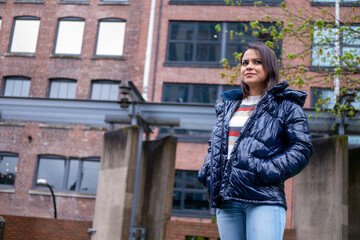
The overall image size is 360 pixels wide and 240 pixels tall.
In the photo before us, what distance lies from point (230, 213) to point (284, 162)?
1.54 feet

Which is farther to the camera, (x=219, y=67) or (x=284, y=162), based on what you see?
(x=219, y=67)

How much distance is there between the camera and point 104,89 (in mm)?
21625

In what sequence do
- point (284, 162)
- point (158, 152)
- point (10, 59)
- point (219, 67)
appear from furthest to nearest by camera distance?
point (10, 59) < point (219, 67) < point (158, 152) < point (284, 162)

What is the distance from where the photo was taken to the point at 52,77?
21953 mm

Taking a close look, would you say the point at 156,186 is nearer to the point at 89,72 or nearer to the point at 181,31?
the point at 89,72

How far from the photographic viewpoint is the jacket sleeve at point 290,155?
2.60m

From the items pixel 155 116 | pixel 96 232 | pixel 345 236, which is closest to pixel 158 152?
pixel 155 116

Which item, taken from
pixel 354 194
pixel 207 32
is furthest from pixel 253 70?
pixel 207 32

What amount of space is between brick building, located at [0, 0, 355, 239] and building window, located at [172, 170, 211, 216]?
45 mm

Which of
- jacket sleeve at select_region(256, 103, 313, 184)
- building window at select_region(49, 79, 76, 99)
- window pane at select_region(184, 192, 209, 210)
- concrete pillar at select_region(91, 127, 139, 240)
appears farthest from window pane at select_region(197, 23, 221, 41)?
jacket sleeve at select_region(256, 103, 313, 184)

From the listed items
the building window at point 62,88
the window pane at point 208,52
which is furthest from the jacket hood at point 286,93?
the building window at point 62,88

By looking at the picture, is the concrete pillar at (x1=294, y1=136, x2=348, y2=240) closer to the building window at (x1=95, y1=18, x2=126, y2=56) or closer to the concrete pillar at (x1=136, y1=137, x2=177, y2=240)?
the concrete pillar at (x1=136, y1=137, x2=177, y2=240)

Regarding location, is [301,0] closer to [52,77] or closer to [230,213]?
[52,77]

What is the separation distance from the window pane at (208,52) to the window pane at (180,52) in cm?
39
